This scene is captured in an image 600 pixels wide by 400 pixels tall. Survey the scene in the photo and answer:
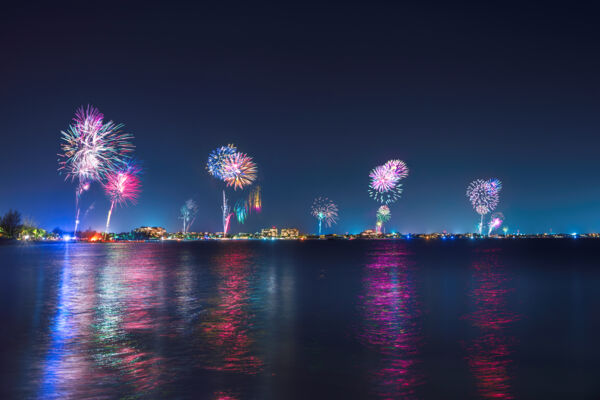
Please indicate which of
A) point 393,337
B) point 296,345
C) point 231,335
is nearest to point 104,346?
point 231,335

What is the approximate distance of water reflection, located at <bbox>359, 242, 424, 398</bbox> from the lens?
1308 centimetres

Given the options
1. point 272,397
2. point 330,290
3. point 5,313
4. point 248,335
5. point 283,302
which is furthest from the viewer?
point 330,290

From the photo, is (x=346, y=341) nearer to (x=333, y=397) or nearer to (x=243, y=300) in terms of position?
(x=333, y=397)

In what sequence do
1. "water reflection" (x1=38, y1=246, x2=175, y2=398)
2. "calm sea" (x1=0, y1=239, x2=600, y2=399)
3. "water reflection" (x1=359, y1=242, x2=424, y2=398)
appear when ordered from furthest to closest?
"water reflection" (x1=359, y1=242, x2=424, y2=398) < "calm sea" (x1=0, y1=239, x2=600, y2=399) < "water reflection" (x1=38, y1=246, x2=175, y2=398)

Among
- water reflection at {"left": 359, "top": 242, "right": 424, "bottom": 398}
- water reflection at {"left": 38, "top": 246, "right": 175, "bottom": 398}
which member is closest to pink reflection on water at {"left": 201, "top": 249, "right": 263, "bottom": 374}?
water reflection at {"left": 38, "top": 246, "right": 175, "bottom": 398}

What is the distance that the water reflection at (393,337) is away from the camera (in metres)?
13.1

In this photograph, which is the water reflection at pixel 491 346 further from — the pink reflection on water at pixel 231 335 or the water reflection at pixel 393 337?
the pink reflection on water at pixel 231 335

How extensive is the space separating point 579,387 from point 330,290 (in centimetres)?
2499

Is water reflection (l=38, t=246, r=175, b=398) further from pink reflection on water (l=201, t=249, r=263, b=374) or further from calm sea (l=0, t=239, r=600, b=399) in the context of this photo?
pink reflection on water (l=201, t=249, r=263, b=374)

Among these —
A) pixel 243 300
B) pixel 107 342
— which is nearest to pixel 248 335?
pixel 107 342

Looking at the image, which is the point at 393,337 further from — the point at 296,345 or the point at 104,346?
the point at 104,346

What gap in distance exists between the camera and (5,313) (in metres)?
25.2

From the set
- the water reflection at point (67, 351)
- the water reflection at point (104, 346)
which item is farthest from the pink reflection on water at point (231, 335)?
the water reflection at point (67, 351)

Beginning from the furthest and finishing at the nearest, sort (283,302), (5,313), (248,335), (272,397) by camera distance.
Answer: (283,302) → (5,313) → (248,335) → (272,397)
